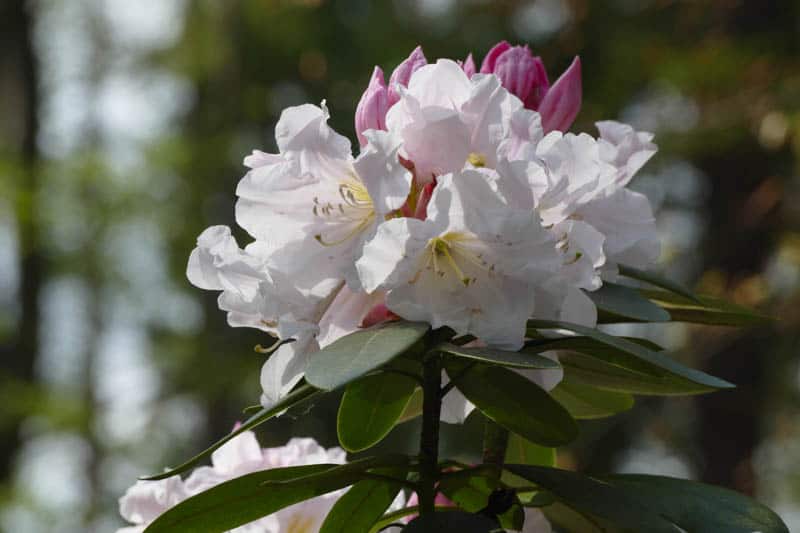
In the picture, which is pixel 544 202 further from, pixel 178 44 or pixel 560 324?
pixel 178 44

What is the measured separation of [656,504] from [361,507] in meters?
0.21

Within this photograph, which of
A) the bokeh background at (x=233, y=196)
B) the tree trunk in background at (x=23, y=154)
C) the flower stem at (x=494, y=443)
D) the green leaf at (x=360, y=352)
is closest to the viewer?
the green leaf at (x=360, y=352)

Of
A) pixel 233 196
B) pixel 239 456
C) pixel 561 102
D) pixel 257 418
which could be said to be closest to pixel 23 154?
pixel 233 196

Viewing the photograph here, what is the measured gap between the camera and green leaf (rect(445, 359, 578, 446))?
733 millimetres

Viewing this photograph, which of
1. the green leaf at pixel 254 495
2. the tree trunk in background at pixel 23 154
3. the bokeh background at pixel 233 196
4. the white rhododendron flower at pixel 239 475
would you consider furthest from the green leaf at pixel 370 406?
the tree trunk in background at pixel 23 154

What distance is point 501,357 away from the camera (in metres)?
0.65

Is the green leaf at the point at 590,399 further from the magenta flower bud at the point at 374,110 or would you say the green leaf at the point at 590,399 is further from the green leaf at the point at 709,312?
the magenta flower bud at the point at 374,110

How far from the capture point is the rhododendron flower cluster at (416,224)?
2.23ft

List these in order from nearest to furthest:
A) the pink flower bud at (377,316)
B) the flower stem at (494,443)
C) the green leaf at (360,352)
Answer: the green leaf at (360,352) → the pink flower bud at (377,316) → the flower stem at (494,443)

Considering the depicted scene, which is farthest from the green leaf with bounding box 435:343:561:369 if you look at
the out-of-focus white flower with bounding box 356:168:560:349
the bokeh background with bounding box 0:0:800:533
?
the bokeh background with bounding box 0:0:800:533

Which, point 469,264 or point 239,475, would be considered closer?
point 469,264

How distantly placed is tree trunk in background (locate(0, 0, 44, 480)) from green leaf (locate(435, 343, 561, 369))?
560cm

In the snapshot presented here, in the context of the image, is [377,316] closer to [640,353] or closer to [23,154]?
[640,353]

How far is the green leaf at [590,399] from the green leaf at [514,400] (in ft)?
0.62
